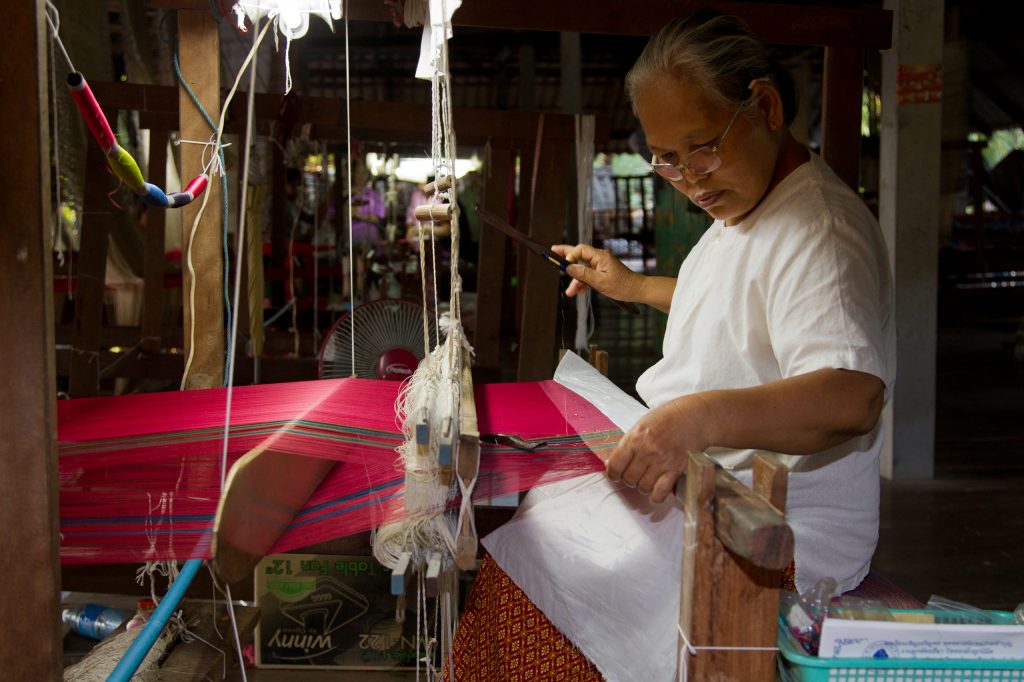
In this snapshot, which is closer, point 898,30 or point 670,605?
point 670,605

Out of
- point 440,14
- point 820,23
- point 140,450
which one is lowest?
point 140,450

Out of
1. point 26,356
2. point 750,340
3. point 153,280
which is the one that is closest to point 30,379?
point 26,356

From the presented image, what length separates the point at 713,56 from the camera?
1.54 meters

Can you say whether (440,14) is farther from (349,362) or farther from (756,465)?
(349,362)

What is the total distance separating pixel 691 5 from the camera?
2.60 m

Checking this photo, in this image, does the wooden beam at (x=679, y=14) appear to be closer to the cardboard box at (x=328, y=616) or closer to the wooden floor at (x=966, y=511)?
the cardboard box at (x=328, y=616)

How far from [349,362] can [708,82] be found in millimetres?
2675

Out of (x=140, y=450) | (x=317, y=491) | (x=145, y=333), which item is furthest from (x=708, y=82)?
(x=145, y=333)

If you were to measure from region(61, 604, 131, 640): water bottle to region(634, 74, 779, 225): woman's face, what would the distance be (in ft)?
7.28

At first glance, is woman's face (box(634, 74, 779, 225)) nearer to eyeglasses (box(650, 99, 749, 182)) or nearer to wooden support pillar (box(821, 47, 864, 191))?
eyeglasses (box(650, 99, 749, 182))

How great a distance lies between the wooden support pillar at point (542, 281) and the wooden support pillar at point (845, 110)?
1369mm

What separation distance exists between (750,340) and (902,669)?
1.97 ft

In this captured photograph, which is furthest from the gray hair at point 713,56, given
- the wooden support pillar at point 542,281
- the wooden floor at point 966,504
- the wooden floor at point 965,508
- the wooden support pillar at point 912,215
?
the wooden support pillar at point 912,215

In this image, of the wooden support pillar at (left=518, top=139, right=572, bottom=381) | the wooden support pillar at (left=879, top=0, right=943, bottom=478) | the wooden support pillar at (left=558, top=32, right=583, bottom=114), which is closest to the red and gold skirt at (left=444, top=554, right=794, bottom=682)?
Result: the wooden support pillar at (left=518, top=139, right=572, bottom=381)
